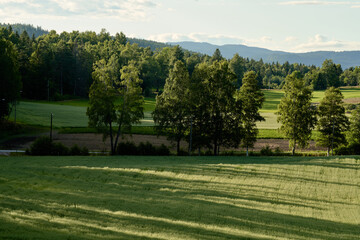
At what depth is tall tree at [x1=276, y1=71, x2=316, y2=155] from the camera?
53500 mm

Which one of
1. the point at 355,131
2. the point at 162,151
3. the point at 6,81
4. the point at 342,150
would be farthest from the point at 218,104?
the point at 6,81

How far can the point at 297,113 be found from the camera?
5412 cm

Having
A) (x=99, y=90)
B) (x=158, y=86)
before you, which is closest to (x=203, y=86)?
(x=99, y=90)

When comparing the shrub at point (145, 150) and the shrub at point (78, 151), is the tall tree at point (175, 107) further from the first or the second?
the shrub at point (78, 151)

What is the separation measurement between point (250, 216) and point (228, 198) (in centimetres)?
475

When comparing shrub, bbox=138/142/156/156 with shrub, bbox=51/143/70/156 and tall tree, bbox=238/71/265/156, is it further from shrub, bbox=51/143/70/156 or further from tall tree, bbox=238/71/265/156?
tall tree, bbox=238/71/265/156

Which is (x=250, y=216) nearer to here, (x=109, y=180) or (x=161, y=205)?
(x=161, y=205)

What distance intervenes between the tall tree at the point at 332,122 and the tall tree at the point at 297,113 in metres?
1.56

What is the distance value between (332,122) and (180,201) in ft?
130

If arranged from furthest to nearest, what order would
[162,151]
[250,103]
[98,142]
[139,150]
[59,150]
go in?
[98,142]
[250,103]
[162,151]
[139,150]
[59,150]

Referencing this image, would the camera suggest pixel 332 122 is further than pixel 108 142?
No

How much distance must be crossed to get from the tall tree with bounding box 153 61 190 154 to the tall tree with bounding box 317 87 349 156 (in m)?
20.6

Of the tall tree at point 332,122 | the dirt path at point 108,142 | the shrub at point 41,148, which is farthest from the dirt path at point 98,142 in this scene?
the tall tree at point 332,122

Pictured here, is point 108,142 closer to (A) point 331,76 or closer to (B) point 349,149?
(B) point 349,149
